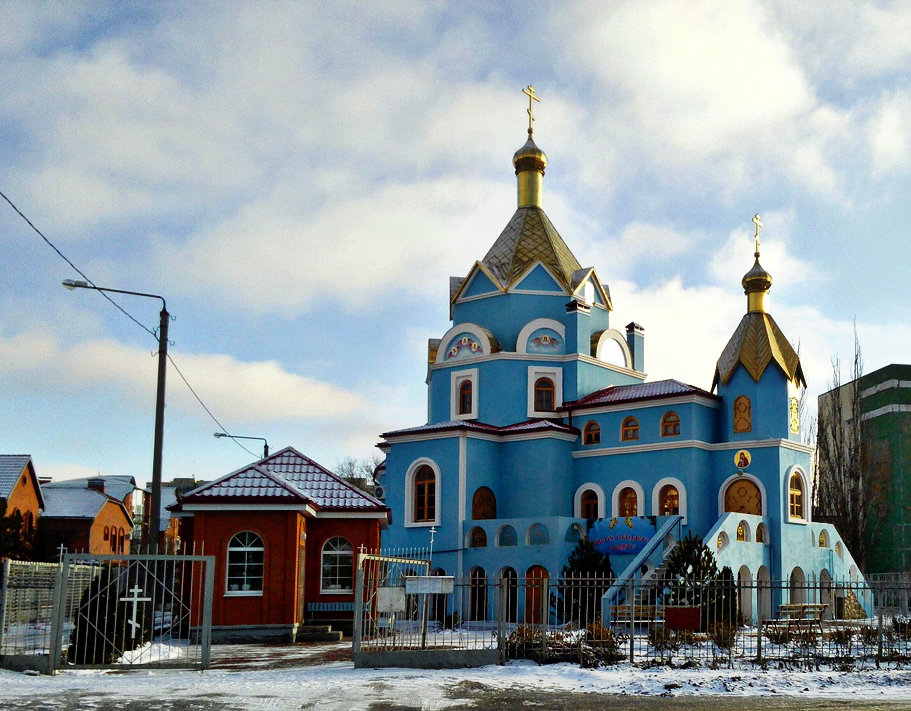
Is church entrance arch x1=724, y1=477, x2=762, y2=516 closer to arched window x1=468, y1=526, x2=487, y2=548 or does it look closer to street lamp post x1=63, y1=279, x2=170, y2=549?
arched window x1=468, y1=526, x2=487, y2=548

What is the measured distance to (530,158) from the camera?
124 ft

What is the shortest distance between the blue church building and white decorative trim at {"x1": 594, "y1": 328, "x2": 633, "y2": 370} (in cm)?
7

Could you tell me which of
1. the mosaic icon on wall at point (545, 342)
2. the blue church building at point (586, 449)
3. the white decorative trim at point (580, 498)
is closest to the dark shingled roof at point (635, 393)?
the blue church building at point (586, 449)

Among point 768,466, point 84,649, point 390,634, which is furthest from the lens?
point 768,466

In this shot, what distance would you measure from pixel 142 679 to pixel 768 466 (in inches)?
807

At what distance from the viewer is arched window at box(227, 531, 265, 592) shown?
2139 centimetres

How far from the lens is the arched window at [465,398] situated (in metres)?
34.4

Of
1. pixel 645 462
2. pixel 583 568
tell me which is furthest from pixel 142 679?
pixel 645 462

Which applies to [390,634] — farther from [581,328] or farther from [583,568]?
[581,328]

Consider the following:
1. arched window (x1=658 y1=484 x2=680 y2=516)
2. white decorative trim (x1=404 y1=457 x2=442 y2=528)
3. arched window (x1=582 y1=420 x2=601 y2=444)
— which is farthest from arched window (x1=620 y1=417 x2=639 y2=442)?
white decorative trim (x1=404 y1=457 x2=442 y2=528)

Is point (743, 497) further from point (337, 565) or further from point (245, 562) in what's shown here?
point (245, 562)

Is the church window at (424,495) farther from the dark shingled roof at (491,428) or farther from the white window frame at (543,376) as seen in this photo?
the white window frame at (543,376)

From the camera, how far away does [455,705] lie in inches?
493

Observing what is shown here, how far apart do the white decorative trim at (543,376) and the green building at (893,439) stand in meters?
16.5
